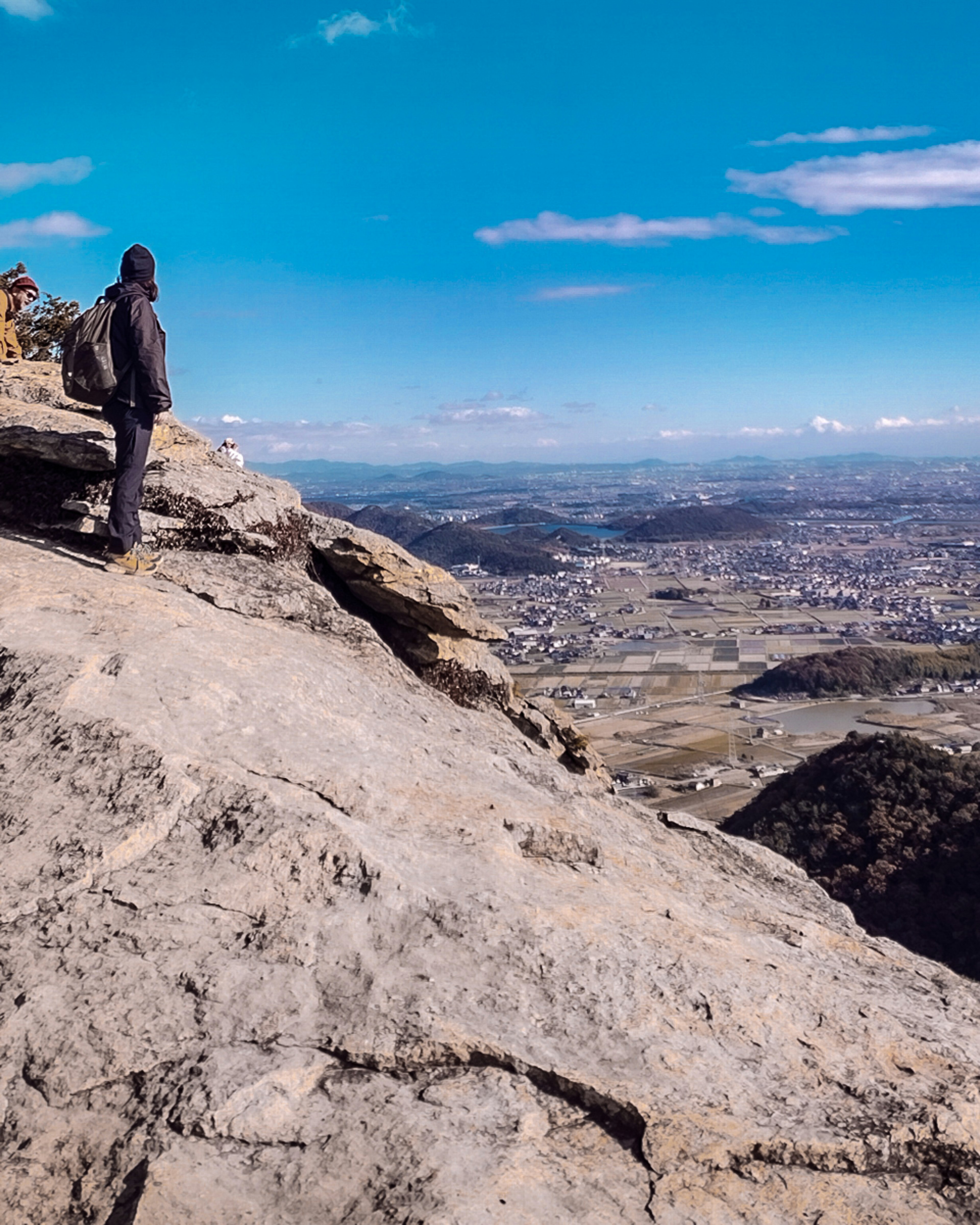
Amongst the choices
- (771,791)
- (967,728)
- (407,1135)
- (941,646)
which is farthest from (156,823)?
(941,646)

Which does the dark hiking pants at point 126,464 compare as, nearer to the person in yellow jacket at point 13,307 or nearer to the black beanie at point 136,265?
the black beanie at point 136,265

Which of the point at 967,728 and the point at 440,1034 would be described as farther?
the point at 967,728

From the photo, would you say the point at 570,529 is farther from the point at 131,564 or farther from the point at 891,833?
the point at 131,564

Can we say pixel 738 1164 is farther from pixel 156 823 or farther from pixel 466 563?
pixel 466 563

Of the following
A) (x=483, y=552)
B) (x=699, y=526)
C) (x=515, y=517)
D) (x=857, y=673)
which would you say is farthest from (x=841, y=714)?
(x=515, y=517)

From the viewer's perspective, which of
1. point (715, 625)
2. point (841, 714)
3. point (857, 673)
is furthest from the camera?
point (715, 625)

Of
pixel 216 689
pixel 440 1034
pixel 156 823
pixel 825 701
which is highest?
pixel 216 689
